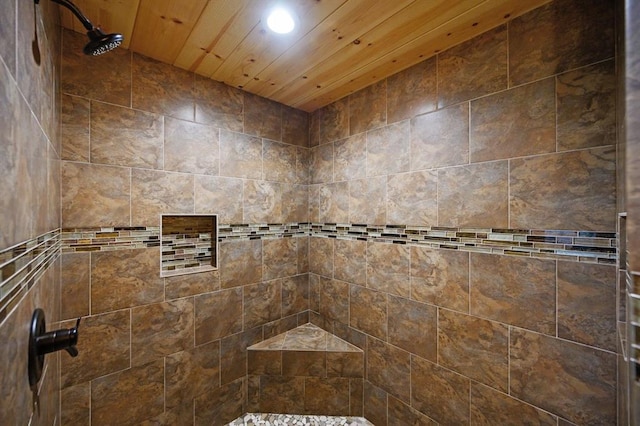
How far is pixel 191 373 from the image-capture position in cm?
164

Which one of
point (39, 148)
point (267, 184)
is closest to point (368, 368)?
point (267, 184)

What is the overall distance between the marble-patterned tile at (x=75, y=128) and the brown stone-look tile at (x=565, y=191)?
209cm

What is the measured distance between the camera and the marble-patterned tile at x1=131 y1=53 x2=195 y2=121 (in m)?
1.48

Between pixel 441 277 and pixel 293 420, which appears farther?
pixel 293 420

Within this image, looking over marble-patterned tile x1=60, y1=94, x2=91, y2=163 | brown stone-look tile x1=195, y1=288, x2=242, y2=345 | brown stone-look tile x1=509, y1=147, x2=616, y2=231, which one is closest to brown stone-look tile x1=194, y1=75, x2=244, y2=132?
marble-patterned tile x1=60, y1=94, x2=91, y2=163

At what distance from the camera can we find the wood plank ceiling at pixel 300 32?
45.2 inches

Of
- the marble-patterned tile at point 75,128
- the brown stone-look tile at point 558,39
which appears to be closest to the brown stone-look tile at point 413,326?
the brown stone-look tile at point 558,39

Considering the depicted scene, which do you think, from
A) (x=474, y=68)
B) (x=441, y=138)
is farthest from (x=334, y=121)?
(x=474, y=68)

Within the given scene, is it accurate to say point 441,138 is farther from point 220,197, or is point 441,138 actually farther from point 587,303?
point 220,197

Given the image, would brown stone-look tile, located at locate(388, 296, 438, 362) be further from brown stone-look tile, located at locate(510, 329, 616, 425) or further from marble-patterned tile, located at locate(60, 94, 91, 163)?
marble-patterned tile, located at locate(60, 94, 91, 163)

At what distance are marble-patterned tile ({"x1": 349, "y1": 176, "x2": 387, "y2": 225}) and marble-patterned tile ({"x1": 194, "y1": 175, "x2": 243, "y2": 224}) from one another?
0.83 meters

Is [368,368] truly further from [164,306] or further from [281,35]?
[281,35]

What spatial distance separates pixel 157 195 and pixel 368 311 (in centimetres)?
154

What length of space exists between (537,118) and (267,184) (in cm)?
164
